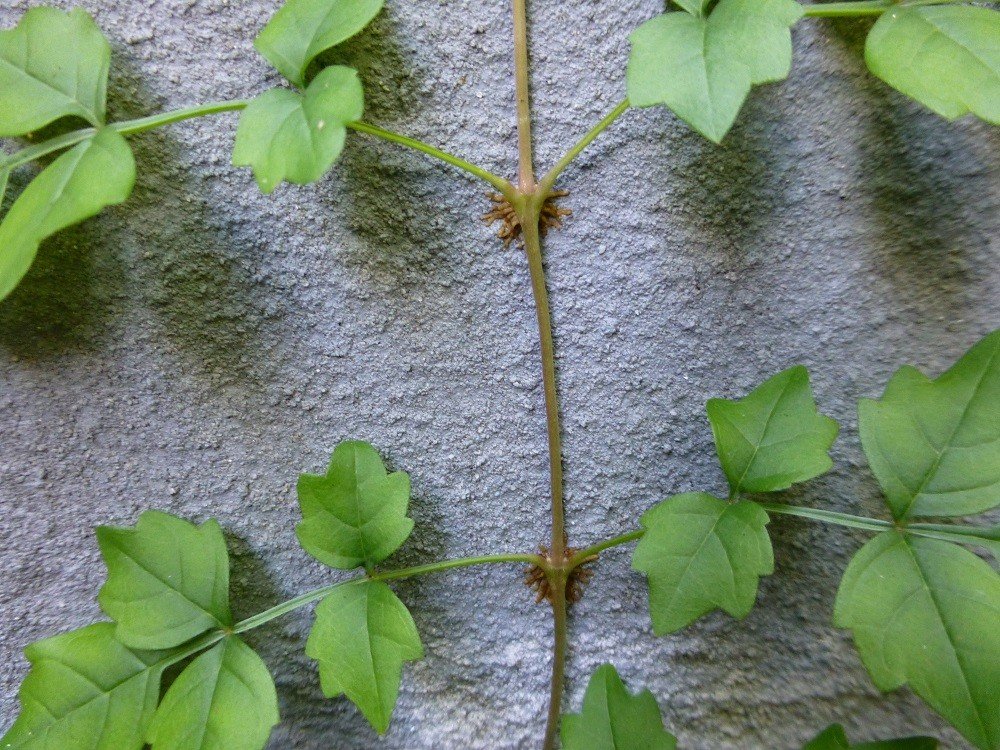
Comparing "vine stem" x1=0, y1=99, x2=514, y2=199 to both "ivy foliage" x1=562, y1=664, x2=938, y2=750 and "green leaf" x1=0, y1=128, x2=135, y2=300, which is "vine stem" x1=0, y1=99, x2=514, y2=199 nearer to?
"green leaf" x1=0, y1=128, x2=135, y2=300

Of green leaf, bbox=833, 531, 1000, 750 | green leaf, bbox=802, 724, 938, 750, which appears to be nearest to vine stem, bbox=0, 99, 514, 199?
green leaf, bbox=833, 531, 1000, 750

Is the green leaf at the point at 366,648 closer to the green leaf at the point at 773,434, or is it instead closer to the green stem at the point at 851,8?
the green leaf at the point at 773,434

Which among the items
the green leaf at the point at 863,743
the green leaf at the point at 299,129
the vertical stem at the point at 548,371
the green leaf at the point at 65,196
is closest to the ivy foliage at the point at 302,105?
the green leaf at the point at 299,129

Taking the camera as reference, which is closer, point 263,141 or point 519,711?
point 263,141

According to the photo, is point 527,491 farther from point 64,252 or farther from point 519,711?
point 64,252

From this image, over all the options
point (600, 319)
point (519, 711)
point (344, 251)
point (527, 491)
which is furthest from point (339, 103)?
point (519, 711)

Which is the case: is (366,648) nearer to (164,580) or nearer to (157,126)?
(164,580)

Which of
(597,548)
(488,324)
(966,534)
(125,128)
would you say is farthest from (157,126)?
(966,534)
